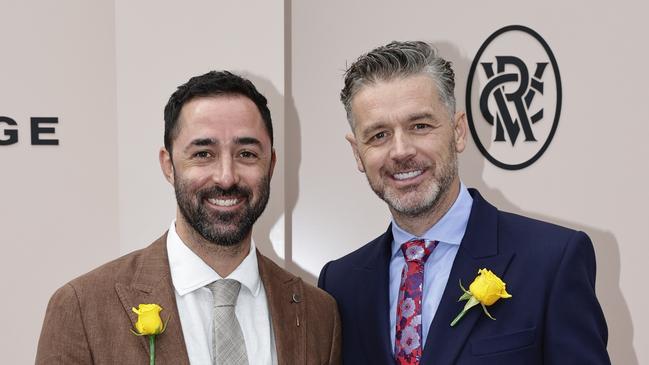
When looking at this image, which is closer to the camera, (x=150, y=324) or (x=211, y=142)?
(x=150, y=324)

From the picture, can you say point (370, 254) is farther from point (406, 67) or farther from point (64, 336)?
point (64, 336)

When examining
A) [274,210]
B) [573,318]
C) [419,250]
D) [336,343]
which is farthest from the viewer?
[274,210]

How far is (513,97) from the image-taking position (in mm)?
3609

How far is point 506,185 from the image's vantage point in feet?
12.0

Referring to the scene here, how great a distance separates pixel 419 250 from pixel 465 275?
0.50 feet

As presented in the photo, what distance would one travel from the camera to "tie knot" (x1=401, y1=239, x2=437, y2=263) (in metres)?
1.95

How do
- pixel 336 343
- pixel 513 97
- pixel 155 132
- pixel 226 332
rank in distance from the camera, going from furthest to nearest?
pixel 513 97 < pixel 155 132 < pixel 336 343 < pixel 226 332

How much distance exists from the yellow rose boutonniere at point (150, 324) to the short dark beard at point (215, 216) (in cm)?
25

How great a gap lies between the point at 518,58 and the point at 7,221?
258 cm

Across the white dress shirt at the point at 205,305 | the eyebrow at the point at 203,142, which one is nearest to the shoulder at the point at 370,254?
the white dress shirt at the point at 205,305

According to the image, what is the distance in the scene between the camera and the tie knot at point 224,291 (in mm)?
1910

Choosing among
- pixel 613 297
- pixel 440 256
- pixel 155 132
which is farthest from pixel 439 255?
pixel 613 297

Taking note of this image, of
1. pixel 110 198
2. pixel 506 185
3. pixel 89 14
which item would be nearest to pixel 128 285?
pixel 110 198

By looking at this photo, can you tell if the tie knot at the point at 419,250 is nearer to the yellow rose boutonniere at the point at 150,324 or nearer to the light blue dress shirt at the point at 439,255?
the light blue dress shirt at the point at 439,255
